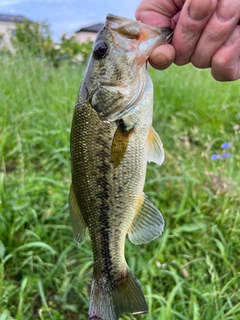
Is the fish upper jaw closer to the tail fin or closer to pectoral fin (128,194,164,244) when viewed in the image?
pectoral fin (128,194,164,244)

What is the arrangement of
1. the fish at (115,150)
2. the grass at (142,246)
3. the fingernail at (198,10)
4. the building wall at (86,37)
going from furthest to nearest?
1. the building wall at (86,37)
2. the grass at (142,246)
3. the fish at (115,150)
4. the fingernail at (198,10)

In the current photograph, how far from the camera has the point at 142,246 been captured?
7.76ft

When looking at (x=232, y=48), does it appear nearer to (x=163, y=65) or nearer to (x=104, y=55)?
(x=163, y=65)

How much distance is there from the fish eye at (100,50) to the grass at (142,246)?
108cm

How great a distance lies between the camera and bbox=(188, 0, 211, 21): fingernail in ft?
3.94

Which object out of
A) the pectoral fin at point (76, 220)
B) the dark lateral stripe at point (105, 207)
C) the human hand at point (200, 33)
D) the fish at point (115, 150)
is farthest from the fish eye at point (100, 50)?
the pectoral fin at point (76, 220)

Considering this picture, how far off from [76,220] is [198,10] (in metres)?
0.88

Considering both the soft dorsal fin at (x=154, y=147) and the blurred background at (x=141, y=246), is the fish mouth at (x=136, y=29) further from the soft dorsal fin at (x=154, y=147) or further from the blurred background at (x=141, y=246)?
the blurred background at (x=141, y=246)

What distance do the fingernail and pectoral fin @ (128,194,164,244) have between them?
675mm

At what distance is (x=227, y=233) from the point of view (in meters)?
2.39

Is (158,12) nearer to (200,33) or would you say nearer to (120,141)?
(200,33)

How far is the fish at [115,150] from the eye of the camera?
1.31 meters

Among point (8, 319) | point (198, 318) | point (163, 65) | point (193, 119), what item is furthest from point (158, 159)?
point (193, 119)

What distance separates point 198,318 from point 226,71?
1.19 m
